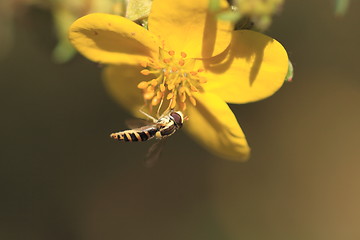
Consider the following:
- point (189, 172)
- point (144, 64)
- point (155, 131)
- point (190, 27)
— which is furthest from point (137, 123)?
point (189, 172)

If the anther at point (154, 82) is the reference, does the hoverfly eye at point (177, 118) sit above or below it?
below

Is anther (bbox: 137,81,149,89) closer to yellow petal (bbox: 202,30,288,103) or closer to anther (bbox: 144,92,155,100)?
anther (bbox: 144,92,155,100)

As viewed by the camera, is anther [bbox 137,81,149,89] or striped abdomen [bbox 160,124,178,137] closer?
anther [bbox 137,81,149,89]

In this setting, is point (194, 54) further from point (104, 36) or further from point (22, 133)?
point (22, 133)

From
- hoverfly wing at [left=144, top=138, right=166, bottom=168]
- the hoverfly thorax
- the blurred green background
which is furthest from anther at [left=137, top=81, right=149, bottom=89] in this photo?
the blurred green background

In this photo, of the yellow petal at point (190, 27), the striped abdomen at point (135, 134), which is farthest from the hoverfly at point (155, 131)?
the yellow petal at point (190, 27)

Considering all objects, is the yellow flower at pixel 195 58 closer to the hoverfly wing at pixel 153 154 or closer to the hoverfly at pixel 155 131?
the hoverfly at pixel 155 131
